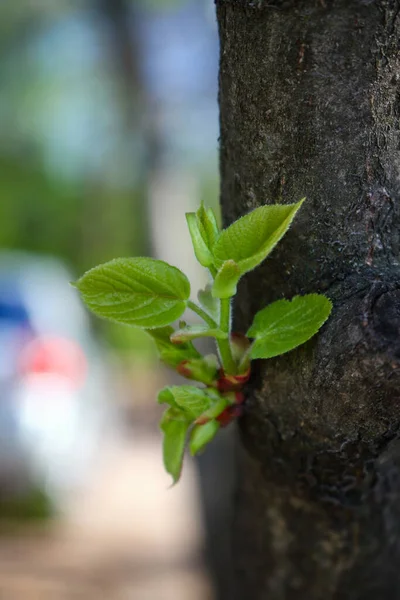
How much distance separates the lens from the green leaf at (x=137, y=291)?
1.94 ft

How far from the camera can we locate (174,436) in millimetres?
681

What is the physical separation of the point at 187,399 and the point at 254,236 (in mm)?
171

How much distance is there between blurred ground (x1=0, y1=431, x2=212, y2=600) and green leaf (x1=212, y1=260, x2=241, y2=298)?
9.22 feet

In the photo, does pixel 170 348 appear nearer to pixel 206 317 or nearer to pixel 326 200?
pixel 206 317

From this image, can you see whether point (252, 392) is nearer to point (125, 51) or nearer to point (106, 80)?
point (125, 51)

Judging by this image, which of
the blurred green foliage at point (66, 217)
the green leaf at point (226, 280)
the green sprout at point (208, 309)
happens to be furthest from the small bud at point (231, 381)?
the blurred green foliage at point (66, 217)

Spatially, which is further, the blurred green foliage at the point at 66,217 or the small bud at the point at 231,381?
the blurred green foliage at the point at 66,217

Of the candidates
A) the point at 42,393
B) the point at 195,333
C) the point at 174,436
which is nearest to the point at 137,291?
the point at 195,333

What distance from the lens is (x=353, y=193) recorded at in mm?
600

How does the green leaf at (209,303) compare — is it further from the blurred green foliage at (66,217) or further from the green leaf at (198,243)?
the blurred green foliage at (66,217)

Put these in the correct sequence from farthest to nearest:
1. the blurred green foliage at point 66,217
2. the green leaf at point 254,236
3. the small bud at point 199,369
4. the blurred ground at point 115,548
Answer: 1. the blurred green foliage at point 66,217
2. the blurred ground at point 115,548
3. the small bud at point 199,369
4. the green leaf at point 254,236

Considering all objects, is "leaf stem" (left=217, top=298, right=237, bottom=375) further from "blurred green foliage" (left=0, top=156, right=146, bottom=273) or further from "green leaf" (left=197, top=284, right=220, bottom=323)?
"blurred green foliage" (left=0, top=156, right=146, bottom=273)

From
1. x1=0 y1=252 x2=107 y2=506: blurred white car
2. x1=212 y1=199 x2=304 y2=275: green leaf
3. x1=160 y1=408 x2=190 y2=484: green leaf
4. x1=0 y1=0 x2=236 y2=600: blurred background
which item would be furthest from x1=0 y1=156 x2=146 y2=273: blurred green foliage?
x1=212 y1=199 x2=304 y2=275: green leaf

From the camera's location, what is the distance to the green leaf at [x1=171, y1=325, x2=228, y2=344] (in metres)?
0.60
